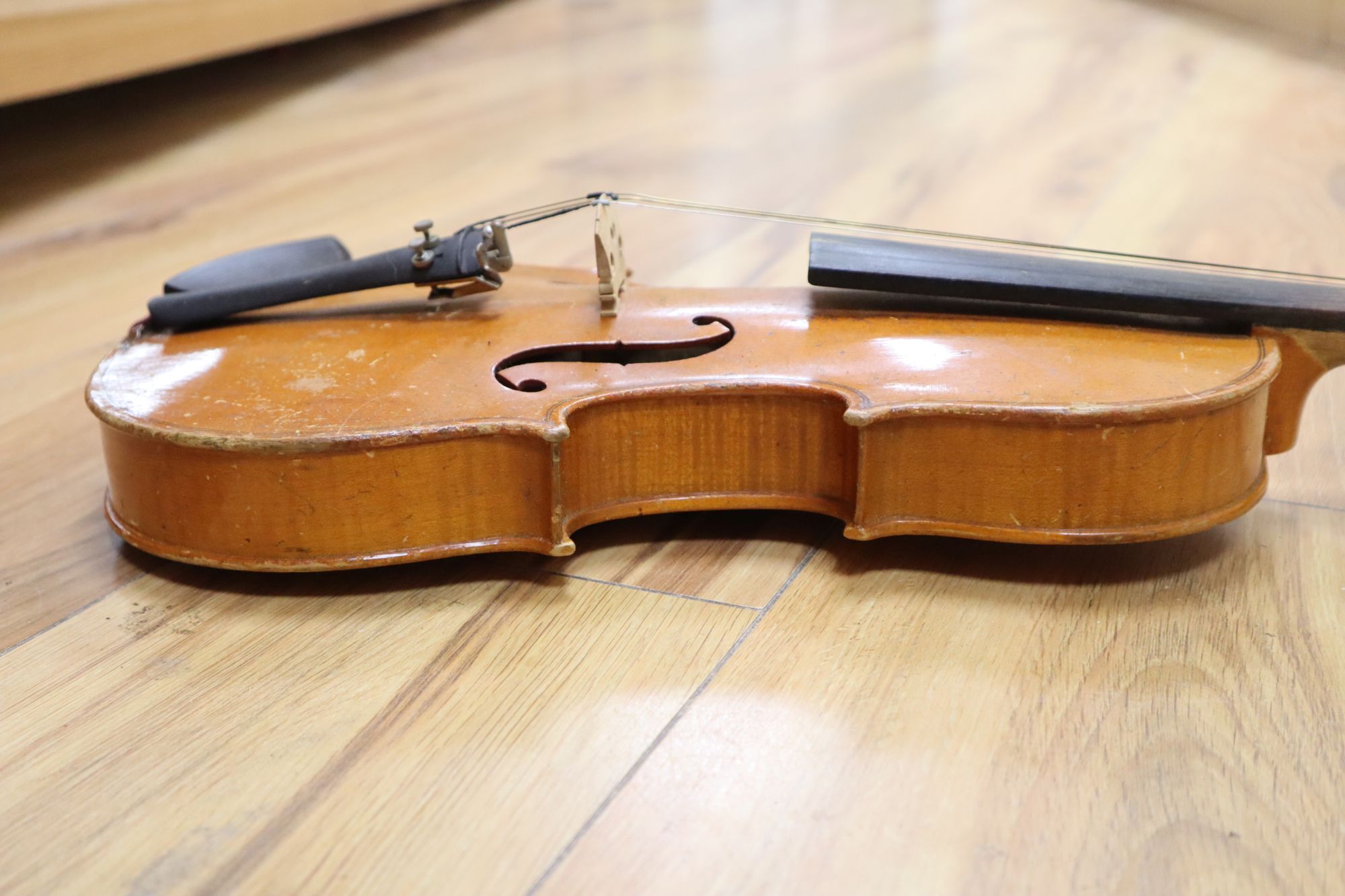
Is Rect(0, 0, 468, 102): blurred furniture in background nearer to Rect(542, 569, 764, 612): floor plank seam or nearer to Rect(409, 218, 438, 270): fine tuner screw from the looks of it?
Rect(409, 218, 438, 270): fine tuner screw

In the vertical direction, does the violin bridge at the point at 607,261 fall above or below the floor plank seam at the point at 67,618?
above

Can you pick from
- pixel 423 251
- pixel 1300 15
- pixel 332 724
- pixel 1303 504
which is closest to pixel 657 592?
pixel 332 724

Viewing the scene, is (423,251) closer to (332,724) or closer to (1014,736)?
(332,724)

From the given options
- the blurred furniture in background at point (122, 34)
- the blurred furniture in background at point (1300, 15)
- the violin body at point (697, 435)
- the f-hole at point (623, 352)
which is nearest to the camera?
the violin body at point (697, 435)

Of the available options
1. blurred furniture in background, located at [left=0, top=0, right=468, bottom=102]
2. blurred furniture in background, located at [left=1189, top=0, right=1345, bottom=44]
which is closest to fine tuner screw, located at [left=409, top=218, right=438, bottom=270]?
blurred furniture in background, located at [left=0, top=0, right=468, bottom=102]

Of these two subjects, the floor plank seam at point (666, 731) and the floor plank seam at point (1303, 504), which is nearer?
the floor plank seam at point (666, 731)

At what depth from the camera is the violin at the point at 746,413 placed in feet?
3.26

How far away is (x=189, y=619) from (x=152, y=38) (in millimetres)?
1745

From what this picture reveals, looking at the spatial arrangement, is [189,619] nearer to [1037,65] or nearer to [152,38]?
[152,38]

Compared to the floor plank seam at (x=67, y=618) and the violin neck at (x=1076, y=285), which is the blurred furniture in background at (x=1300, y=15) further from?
the floor plank seam at (x=67, y=618)

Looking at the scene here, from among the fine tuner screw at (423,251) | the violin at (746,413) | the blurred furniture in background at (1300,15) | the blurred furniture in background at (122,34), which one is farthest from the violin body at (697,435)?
the blurred furniture in background at (1300,15)

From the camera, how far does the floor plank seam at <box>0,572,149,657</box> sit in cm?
101

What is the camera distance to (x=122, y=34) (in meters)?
2.28

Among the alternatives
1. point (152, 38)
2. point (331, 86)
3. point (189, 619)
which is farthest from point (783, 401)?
point (331, 86)
